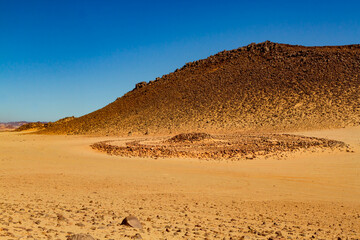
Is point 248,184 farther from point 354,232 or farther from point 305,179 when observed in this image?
point 354,232

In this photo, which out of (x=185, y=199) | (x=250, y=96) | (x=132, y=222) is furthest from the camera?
(x=250, y=96)

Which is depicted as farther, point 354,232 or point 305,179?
point 305,179

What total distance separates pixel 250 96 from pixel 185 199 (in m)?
36.5

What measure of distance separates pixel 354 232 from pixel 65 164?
1264cm

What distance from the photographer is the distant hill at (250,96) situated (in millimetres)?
35812

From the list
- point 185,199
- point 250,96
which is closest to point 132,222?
point 185,199

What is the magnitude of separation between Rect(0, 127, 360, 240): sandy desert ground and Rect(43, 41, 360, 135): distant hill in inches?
850

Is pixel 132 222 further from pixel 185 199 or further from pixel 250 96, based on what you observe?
pixel 250 96

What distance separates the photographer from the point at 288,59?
51438 mm

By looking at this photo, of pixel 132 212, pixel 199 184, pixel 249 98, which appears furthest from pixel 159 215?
pixel 249 98

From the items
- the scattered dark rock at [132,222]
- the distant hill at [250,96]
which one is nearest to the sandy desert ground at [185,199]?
the scattered dark rock at [132,222]

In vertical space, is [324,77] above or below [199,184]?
above

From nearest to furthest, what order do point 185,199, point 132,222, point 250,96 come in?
point 132,222 → point 185,199 → point 250,96

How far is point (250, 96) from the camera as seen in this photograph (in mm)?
43062
